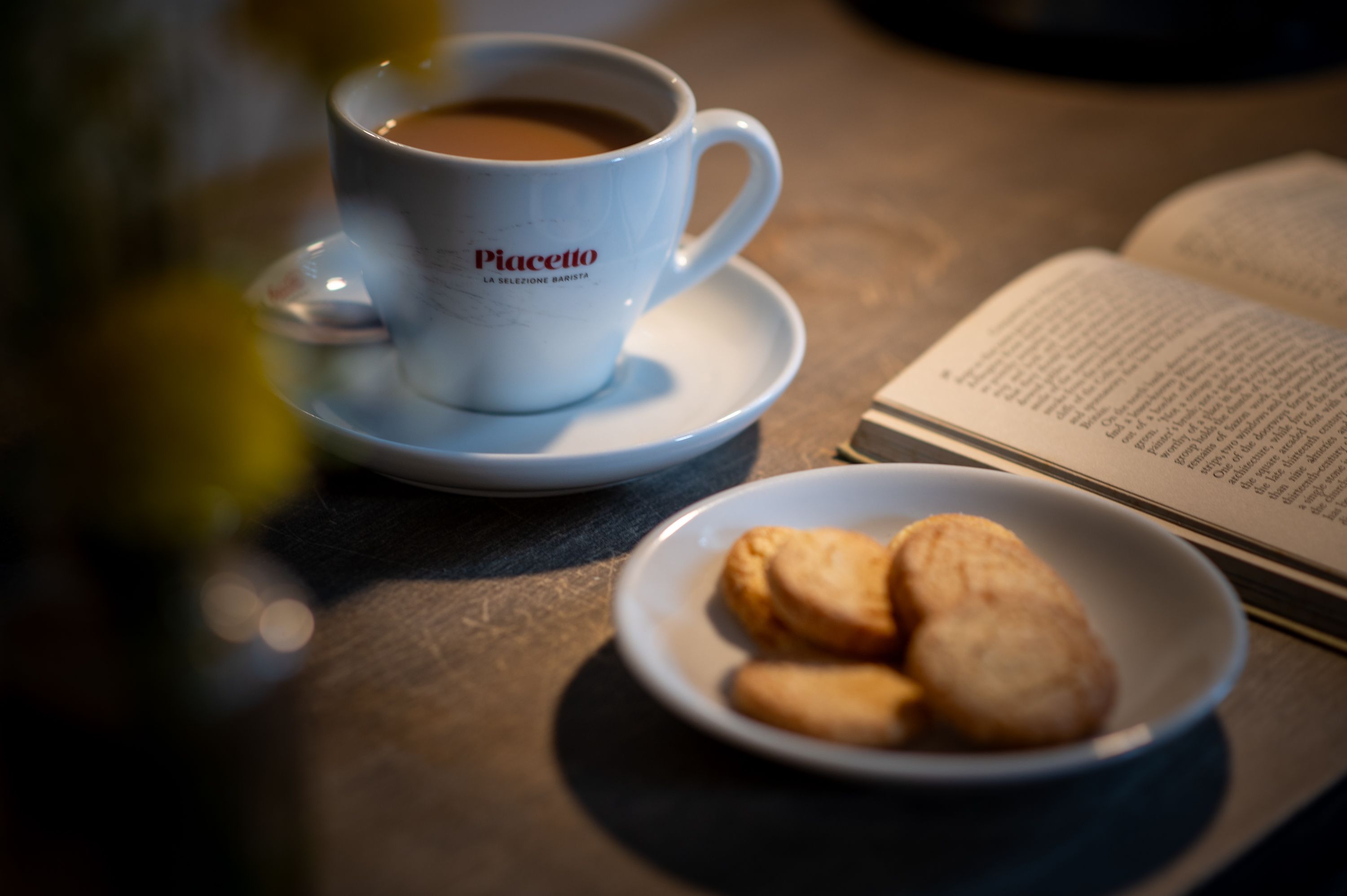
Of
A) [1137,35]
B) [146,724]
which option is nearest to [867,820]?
[146,724]

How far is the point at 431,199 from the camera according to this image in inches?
25.5

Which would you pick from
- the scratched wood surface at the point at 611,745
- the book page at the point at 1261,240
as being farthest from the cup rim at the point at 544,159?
the book page at the point at 1261,240

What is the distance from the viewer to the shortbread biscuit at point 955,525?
58 cm

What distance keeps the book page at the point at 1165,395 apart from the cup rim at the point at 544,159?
24cm

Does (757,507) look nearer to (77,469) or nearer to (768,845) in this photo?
(768,845)

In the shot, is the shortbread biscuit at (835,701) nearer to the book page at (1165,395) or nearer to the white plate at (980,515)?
the white plate at (980,515)

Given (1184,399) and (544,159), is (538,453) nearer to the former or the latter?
(544,159)

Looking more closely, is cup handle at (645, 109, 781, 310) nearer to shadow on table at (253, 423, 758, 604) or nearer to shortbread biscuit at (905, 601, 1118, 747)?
shadow on table at (253, 423, 758, 604)

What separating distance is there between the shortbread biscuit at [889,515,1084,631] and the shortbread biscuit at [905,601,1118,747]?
0.01 meters

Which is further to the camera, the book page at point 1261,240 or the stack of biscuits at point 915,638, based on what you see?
the book page at point 1261,240

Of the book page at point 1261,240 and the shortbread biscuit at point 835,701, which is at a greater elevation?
the book page at point 1261,240

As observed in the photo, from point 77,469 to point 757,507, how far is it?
40cm

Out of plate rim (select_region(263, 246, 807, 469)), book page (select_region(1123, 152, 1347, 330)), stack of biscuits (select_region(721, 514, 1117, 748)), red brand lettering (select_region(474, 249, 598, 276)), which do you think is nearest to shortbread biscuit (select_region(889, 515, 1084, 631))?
stack of biscuits (select_region(721, 514, 1117, 748))

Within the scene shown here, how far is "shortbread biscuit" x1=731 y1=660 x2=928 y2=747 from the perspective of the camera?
1.53 feet
